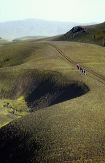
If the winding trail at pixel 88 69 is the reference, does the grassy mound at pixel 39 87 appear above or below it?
below

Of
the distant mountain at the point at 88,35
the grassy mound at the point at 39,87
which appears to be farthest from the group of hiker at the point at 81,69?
the distant mountain at the point at 88,35

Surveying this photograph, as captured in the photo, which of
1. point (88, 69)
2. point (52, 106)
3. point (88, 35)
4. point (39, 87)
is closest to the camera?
point (52, 106)

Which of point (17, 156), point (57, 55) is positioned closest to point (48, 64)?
point (57, 55)

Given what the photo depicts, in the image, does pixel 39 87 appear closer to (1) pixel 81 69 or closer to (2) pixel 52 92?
(2) pixel 52 92

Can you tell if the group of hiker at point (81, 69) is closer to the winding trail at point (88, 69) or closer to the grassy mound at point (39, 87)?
the winding trail at point (88, 69)

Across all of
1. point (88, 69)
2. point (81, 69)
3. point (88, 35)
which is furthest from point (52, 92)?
point (88, 35)

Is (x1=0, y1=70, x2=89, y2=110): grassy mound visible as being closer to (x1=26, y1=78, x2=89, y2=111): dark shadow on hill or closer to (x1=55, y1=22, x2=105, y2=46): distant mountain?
(x1=26, y1=78, x2=89, y2=111): dark shadow on hill

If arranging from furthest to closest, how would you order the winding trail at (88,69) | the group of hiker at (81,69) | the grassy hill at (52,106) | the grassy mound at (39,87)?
the group of hiker at (81,69) → the grassy mound at (39,87) → the winding trail at (88,69) → the grassy hill at (52,106)
